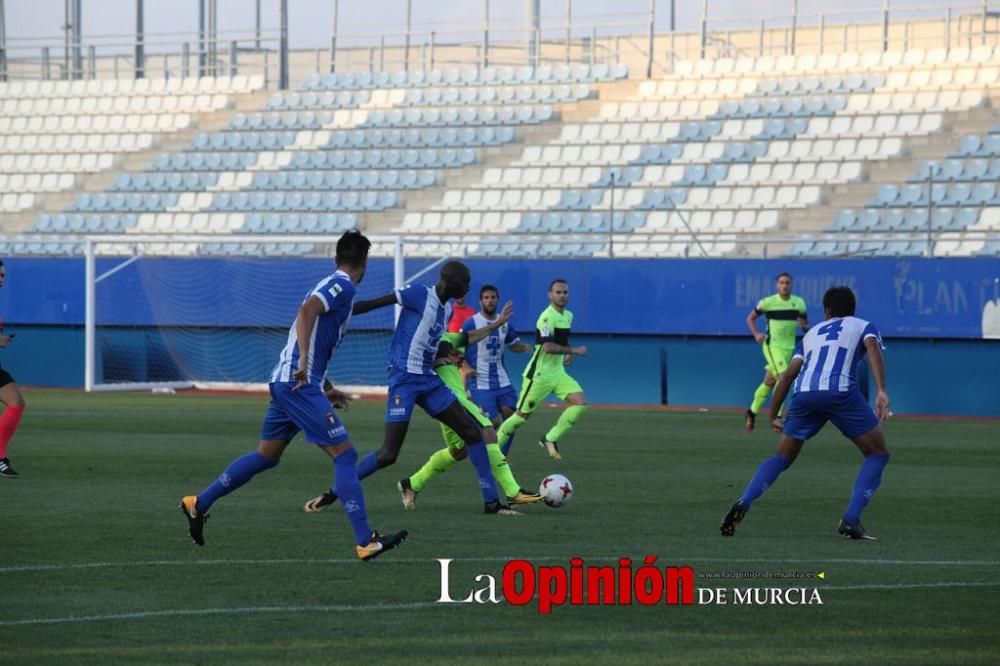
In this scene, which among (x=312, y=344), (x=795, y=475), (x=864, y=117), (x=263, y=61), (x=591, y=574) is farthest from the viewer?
(x=263, y=61)

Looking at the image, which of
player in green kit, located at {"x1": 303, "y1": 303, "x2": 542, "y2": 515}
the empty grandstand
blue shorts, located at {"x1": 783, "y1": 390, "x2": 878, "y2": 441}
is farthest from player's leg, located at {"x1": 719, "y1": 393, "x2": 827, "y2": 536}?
the empty grandstand

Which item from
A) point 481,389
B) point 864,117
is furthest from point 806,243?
point 481,389

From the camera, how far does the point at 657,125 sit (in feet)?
118

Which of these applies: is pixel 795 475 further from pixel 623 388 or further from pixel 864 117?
pixel 864 117

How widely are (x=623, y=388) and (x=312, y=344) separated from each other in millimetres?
20395

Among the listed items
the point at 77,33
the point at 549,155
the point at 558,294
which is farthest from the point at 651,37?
the point at 558,294

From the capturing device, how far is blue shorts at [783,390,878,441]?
11664mm

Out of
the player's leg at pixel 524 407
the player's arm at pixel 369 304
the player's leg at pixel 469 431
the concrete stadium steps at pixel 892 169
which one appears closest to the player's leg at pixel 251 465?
the player's arm at pixel 369 304

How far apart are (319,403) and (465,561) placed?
4.28 ft

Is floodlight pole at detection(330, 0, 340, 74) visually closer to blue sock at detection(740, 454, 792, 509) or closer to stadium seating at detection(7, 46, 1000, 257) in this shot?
stadium seating at detection(7, 46, 1000, 257)

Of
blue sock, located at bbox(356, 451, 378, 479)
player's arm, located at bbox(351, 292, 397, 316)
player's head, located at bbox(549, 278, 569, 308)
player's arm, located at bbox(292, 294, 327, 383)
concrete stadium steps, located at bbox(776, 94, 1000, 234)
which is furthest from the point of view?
concrete stadium steps, located at bbox(776, 94, 1000, 234)

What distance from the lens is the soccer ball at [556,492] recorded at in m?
13.0

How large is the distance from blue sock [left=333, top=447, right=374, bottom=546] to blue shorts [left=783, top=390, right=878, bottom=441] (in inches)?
125

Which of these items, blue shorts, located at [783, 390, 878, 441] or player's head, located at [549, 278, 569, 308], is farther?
player's head, located at [549, 278, 569, 308]
